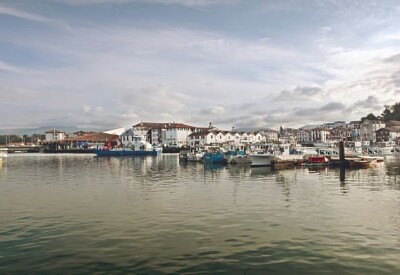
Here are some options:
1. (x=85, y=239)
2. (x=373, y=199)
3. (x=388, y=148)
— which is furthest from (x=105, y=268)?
(x=388, y=148)

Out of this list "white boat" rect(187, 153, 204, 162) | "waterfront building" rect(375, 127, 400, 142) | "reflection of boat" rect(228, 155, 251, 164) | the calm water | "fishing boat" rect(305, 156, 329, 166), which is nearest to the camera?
the calm water

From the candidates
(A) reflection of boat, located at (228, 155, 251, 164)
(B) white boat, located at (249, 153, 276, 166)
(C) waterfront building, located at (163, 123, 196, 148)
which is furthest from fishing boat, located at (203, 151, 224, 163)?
(C) waterfront building, located at (163, 123, 196, 148)

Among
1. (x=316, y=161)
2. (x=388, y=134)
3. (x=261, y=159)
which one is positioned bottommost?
(x=316, y=161)

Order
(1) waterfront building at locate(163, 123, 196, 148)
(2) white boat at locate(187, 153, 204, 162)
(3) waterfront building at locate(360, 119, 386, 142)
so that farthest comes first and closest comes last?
(3) waterfront building at locate(360, 119, 386, 142) → (1) waterfront building at locate(163, 123, 196, 148) → (2) white boat at locate(187, 153, 204, 162)

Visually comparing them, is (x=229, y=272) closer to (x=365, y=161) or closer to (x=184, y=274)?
(x=184, y=274)

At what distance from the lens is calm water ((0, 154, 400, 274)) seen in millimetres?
11867

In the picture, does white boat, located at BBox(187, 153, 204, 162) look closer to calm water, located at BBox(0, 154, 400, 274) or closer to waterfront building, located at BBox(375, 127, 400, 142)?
calm water, located at BBox(0, 154, 400, 274)

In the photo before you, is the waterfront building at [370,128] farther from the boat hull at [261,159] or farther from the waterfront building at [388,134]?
the boat hull at [261,159]

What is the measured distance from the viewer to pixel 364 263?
38.9 ft

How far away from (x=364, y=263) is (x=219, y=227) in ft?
22.9

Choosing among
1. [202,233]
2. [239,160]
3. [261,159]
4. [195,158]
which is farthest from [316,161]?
[202,233]

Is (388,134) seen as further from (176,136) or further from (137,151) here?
(137,151)

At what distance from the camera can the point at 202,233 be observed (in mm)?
15922

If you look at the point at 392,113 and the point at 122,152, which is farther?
the point at 392,113
